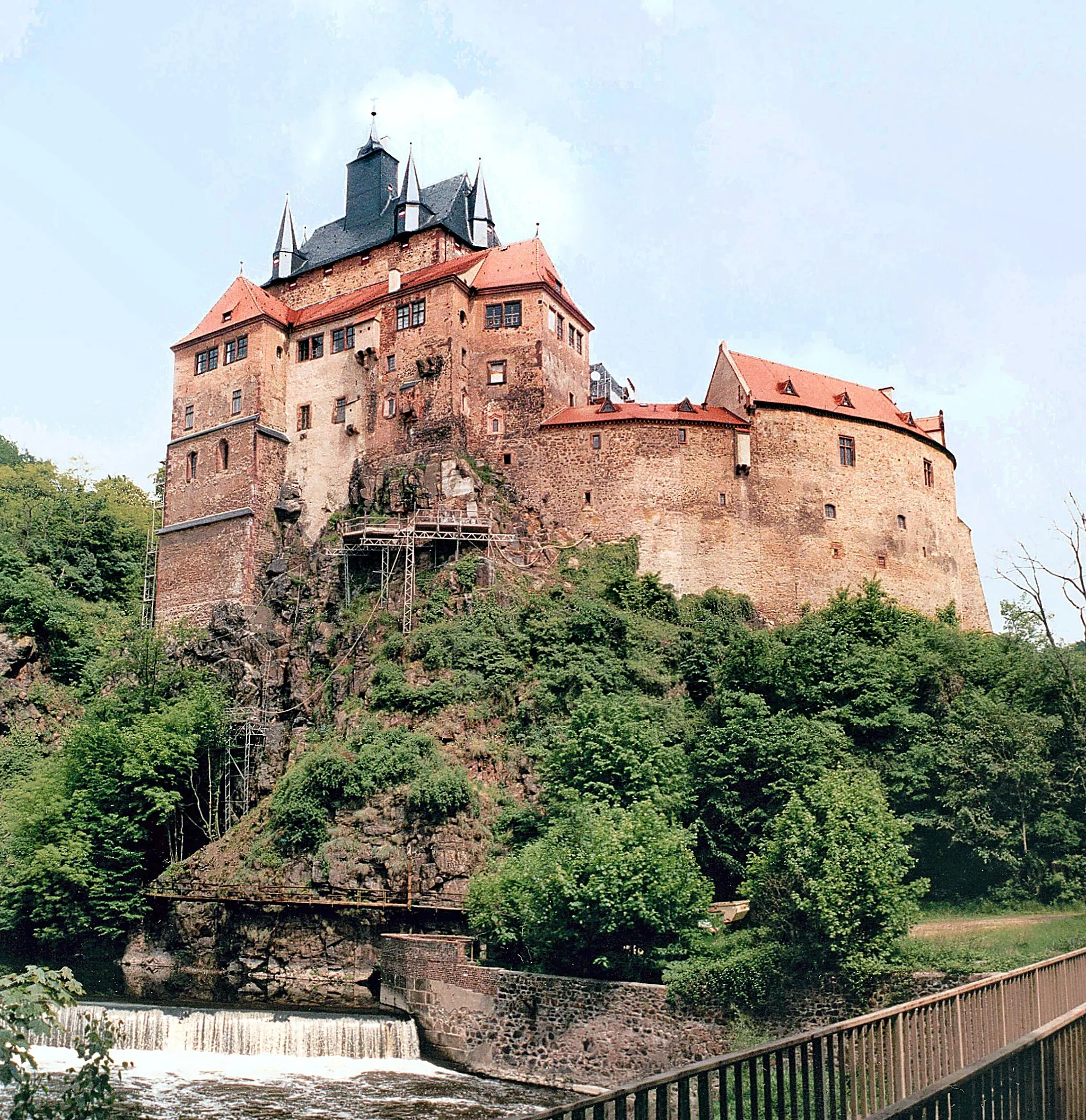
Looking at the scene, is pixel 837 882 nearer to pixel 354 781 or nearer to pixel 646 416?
pixel 354 781

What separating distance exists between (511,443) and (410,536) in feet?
22.7

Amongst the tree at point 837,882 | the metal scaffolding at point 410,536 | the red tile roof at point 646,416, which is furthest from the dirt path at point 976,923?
the red tile roof at point 646,416

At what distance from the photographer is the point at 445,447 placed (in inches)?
1909

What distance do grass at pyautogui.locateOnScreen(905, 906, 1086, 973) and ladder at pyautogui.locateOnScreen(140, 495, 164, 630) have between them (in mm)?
34328

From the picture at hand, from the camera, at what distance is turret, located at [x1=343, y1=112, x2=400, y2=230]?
2311 inches

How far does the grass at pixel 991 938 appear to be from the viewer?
2388 centimetres

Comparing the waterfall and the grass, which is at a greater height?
the grass

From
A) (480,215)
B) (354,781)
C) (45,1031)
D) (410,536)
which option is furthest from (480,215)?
(45,1031)

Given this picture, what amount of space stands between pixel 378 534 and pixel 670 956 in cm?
2304

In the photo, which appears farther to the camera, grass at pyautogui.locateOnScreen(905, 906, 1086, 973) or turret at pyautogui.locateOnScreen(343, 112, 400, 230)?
turret at pyautogui.locateOnScreen(343, 112, 400, 230)

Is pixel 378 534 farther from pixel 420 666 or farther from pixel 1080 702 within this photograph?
pixel 1080 702

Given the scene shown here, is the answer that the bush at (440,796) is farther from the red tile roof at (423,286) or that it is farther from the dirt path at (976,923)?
the red tile roof at (423,286)

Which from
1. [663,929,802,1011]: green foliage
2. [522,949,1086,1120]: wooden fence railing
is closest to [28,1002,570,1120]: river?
[663,929,802,1011]: green foliage

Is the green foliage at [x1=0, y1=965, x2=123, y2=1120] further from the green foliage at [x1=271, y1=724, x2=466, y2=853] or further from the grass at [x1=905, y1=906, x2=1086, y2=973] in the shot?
the green foliage at [x1=271, y1=724, x2=466, y2=853]
